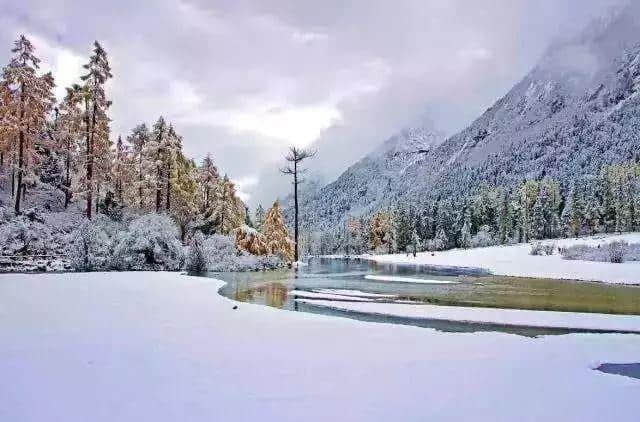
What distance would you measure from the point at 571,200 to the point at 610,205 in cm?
739

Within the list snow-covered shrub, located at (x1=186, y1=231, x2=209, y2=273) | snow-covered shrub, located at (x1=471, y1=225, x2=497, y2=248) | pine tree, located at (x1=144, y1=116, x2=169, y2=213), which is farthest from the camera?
snow-covered shrub, located at (x1=471, y1=225, x2=497, y2=248)

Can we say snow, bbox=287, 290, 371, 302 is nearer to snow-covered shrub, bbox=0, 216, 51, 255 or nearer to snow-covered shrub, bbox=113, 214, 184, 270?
snow-covered shrub, bbox=113, 214, 184, 270

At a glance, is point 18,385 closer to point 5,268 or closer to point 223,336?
point 223,336

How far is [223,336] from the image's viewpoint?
8.08m

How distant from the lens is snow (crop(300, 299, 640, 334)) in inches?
443

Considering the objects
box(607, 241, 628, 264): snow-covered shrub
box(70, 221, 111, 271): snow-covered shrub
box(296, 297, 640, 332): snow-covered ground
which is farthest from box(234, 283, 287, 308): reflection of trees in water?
box(607, 241, 628, 264): snow-covered shrub

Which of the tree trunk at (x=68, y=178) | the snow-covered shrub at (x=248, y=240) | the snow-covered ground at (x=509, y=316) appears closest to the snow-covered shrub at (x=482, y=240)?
the snow-covered shrub at (x=248, y=240)

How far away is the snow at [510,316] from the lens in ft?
36.9

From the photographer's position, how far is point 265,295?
676 inches

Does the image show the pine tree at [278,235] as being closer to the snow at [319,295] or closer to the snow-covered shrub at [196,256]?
the snow-covered shrub at [196,256]

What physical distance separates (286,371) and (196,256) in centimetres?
2534

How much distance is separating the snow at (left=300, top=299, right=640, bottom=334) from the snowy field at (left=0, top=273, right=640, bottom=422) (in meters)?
1.88

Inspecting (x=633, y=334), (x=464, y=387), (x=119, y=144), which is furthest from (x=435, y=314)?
(x=119, y=144)

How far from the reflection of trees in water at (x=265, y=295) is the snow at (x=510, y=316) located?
1587mm
